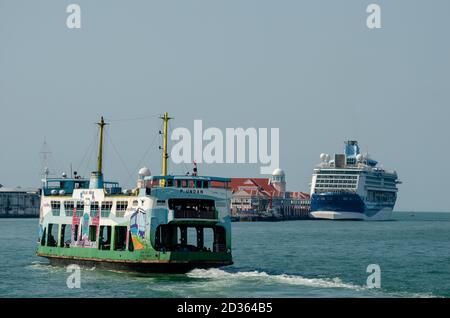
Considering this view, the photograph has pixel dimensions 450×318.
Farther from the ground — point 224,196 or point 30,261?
point 224,196

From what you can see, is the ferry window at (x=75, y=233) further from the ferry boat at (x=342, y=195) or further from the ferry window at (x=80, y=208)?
the ferry boat at (x=342, y=195)

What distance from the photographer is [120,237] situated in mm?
53062

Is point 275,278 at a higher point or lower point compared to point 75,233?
lower

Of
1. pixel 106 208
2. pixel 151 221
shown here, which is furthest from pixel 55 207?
pixel 151 221

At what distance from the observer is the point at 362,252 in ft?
253

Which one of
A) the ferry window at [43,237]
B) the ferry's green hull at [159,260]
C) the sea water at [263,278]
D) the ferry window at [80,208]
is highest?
the ferry window at [80,208]

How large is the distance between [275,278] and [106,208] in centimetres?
1133

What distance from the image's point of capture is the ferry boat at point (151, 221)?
4834cm

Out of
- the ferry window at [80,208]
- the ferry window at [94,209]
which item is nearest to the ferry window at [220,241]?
the ferry window at [94,209]

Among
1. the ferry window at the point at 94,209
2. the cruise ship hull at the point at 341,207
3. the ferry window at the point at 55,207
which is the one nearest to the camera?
the ferry window at the point at 94,209

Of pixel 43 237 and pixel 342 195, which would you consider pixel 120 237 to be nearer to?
pixel 43 237
